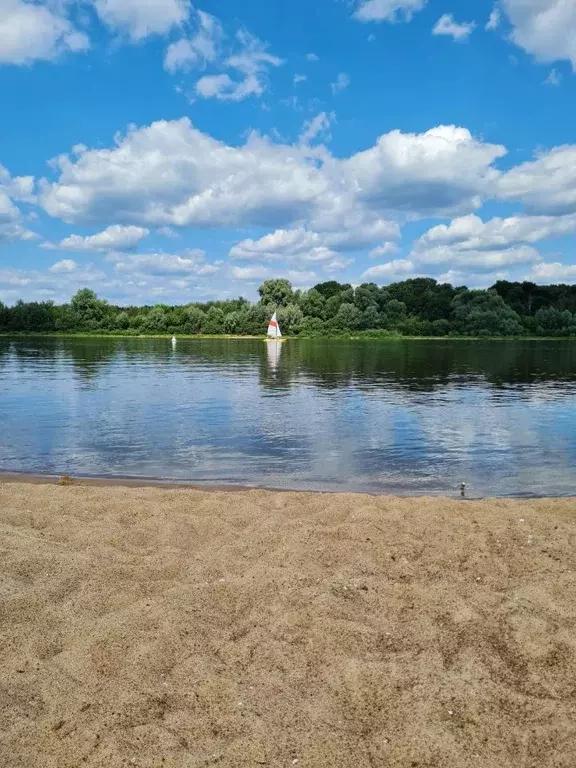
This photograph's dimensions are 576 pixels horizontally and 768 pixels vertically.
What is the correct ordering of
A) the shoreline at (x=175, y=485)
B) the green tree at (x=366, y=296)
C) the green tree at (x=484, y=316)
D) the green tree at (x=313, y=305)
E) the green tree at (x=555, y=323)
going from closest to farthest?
1. the shoreline at (x=175, y=485)
2. the green tree at (x=555, y=323)
3. the green tree at (x=484, y=316)
4. the green tree at (x=313, y=305)
5. the green tree at (x=366, y=296)

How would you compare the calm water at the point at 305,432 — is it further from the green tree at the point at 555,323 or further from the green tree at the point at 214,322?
the green tree at the point at 214,322

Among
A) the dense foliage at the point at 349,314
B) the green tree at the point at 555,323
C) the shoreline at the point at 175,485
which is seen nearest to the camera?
the shoreline at the point at 175,485

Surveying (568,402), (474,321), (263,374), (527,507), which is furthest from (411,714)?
(474,321)

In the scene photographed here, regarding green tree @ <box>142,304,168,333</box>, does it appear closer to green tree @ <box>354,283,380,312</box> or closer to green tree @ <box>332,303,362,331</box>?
green tree @ <box>332,303,362,331</box>

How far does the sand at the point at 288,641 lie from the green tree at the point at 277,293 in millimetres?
167307

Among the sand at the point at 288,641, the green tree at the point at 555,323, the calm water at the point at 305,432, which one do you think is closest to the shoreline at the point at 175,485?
the calm water at the point at 305,432

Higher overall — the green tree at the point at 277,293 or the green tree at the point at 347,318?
the green tree at the point at 277,293

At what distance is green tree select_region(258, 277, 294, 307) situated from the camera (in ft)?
576

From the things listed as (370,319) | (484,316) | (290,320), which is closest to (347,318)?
(370,319)

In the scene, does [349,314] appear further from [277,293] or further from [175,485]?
[175,485]

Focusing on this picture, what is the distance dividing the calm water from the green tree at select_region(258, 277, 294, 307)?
136 meters

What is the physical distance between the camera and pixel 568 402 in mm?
30000

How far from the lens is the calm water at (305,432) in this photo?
15828 millimetres

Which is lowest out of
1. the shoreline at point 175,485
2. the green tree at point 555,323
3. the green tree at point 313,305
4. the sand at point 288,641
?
the shoreline at point 175,485
